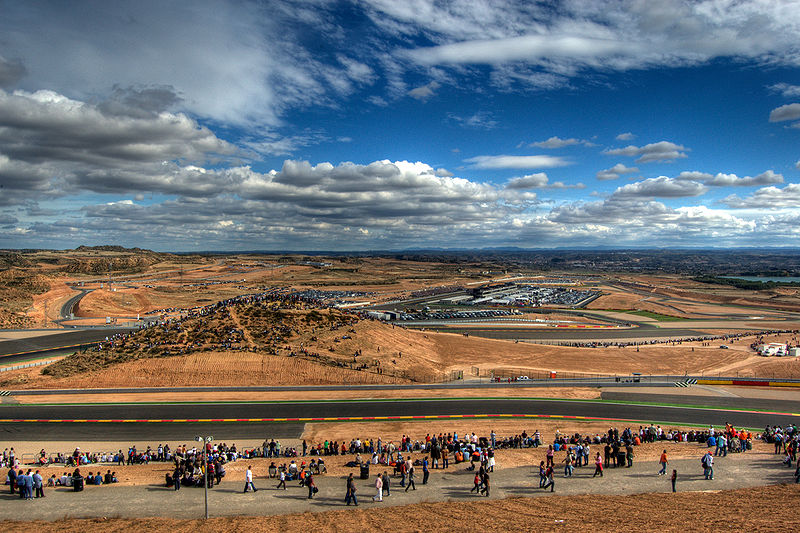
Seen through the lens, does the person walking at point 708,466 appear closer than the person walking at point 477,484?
No

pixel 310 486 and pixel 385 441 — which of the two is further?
pixel 385 441

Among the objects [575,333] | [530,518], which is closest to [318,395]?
[530,518]

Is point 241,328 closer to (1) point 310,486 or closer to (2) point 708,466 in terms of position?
(1) point 310,486

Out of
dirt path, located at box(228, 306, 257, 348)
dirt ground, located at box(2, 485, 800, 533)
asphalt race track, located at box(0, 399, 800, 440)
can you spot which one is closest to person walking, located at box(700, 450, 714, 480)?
dirt ground, located at box(2, 485, 800, 533)

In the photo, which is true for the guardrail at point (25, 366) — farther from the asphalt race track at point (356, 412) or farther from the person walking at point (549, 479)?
the person walking at point (549, 479)

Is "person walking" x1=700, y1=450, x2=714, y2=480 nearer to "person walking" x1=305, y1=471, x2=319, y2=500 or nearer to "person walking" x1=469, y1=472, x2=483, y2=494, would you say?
"person walking" x1=469, y1=472, x2=483, y2=494

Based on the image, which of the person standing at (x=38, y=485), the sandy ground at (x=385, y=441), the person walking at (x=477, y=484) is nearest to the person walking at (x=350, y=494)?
the sandy ground at (x=385, y=441)
